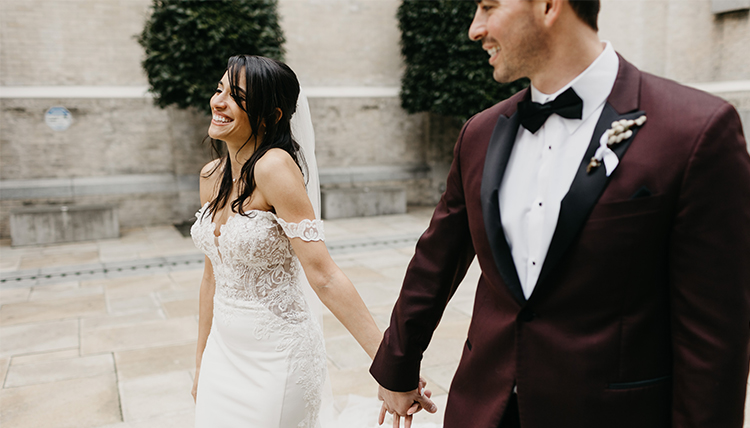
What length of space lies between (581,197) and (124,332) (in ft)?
15.4

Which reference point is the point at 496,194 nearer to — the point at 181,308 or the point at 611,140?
the point at 611,140

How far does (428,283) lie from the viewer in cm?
161

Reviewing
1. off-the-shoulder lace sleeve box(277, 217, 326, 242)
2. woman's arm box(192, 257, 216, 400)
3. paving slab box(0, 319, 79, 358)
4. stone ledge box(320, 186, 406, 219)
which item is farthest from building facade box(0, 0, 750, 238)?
off-the-shoulder lace sleeve box(277, 217, 326, 242)

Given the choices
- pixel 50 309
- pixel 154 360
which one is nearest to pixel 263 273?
pixel 154 360

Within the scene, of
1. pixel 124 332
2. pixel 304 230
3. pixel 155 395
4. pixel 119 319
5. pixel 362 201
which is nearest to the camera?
pixel 304 230

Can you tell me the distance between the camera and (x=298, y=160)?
7.82 ft

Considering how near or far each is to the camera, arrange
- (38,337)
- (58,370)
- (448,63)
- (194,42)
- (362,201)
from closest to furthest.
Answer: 1. (58,370)
2. (38,337)
3. (194,42)
4. (448,63)
5. (362,201)

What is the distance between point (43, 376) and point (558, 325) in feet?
13.3

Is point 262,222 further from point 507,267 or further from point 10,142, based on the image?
point 10,142

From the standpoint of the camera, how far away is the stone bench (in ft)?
28.1

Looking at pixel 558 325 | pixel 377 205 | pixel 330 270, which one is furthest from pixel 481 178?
pixel 377 205

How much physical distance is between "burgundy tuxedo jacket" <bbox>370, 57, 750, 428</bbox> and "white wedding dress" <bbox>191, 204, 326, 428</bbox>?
2.78 feet

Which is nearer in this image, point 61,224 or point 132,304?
point 132,304

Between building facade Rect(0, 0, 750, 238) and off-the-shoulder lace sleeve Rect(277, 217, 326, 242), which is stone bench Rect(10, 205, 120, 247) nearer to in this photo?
building facade Rect(0, 0, 750, 238)
